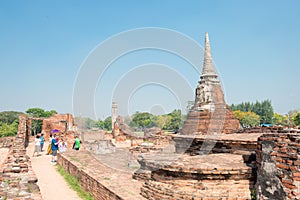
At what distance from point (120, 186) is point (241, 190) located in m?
2.71

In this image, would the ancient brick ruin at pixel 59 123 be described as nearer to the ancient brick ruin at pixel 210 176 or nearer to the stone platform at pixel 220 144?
the ancient brick ruin at pixel 210 176

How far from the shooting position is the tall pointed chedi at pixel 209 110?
38.5ft

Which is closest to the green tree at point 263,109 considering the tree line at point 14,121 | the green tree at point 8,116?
the tree line at point 14,121

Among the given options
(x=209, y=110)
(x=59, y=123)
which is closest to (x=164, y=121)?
(x=59, y=123)

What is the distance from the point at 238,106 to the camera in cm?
8775

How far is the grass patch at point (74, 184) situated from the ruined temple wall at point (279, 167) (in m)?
4.25

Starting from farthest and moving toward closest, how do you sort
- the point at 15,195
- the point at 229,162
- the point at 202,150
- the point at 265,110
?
the point at 265,110, the point at 202,150, the point at 229,162, the point at 15,195

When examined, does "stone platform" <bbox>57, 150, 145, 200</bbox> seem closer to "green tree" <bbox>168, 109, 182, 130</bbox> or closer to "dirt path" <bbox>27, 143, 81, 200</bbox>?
"dirt path" <bbox>27, 143, 81, 200</bbox>

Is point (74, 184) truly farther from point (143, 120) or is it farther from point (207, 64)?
point (143, 120)

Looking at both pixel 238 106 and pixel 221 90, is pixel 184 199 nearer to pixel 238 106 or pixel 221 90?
pixel 221 90

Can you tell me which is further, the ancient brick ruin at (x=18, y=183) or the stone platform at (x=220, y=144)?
the stone platform at (x=220, y=144)

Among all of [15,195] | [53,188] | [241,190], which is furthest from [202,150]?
[15,195]

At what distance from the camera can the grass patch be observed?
7402 millimetres

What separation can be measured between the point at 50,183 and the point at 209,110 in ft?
23.5
